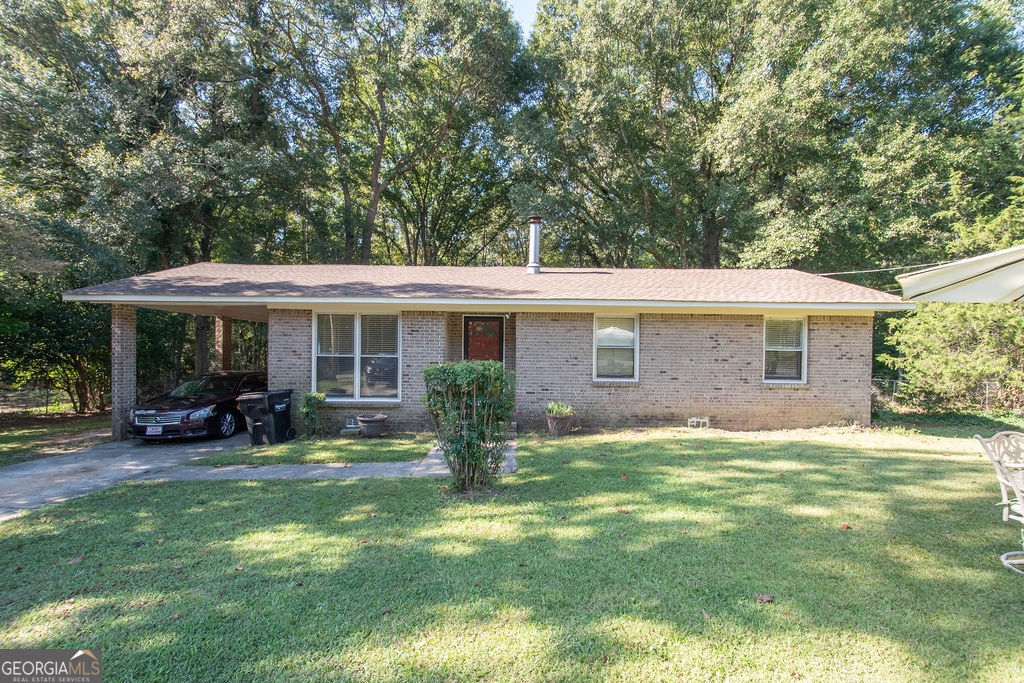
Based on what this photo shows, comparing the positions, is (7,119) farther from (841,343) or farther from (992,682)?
(841,343)

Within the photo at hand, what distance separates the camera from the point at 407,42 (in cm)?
1767

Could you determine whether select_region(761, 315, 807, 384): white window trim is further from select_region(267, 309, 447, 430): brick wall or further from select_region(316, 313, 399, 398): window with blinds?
select_region(316, 313, 399, 398): window with blinds

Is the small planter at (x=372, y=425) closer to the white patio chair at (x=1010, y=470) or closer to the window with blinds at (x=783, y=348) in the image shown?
the window with blinds at (x=783, y=348)

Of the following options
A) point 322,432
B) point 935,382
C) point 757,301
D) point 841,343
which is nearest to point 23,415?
point 322,432

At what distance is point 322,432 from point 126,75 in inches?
571

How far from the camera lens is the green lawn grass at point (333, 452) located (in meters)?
7.96

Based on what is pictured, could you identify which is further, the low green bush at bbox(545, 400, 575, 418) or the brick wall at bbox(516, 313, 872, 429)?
the brick wall at bbox(516, 313, 872, 429)

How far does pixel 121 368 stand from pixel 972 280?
13.4m

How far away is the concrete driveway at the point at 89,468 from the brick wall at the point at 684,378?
21.0 feet

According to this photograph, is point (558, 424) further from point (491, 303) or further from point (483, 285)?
point (483, 285)

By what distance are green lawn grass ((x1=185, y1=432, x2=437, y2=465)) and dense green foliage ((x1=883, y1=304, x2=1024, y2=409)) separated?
43.2 ft

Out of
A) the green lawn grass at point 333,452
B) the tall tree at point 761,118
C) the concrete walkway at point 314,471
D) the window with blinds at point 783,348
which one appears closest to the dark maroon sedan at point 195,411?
the green lawn grass at point 333,452

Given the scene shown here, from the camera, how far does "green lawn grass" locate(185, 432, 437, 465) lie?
313 inches

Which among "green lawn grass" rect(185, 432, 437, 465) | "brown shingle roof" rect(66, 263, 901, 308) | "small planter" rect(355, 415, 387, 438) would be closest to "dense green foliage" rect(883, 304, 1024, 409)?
"brown shingle roof" rect(66, 263, 901, 308)
